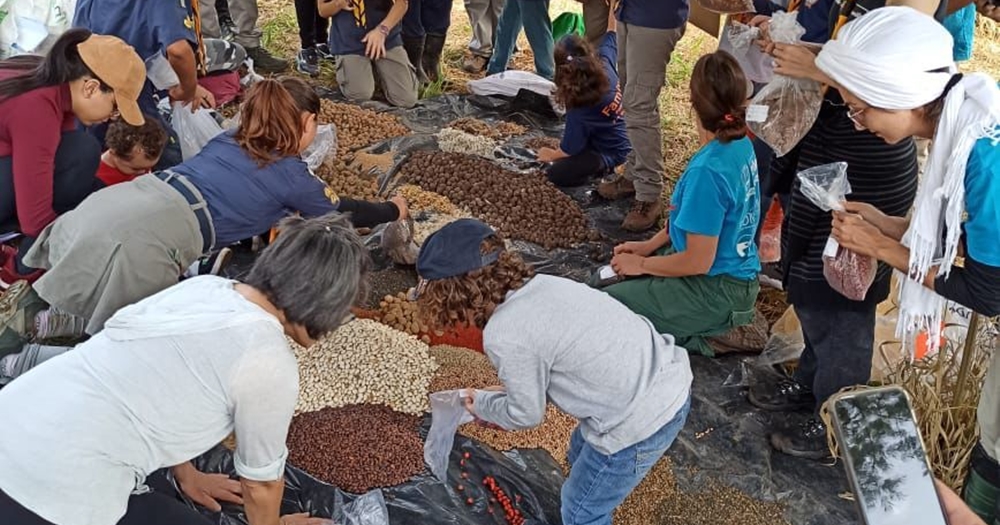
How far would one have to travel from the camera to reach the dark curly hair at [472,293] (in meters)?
2.12

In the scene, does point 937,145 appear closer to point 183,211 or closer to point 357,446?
point 357,446

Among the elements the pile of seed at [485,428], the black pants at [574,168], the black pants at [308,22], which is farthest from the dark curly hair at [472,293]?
the black pants at [308,22]

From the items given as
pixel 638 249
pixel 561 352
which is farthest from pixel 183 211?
pixel 638 249

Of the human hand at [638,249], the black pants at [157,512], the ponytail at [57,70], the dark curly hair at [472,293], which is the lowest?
the human hand at [638,249]

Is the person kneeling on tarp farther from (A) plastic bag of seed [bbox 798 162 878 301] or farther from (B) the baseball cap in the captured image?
(A) plastic bag of seed [bbox 798 162 878 301]

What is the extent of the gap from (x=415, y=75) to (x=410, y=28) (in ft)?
1.09

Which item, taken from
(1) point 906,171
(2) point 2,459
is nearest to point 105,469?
(2) point 2,459

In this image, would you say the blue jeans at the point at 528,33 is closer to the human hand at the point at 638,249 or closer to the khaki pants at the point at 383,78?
the khaki pants at the point at 383,78

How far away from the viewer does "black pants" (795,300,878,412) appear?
9.43ft

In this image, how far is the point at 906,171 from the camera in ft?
9.02

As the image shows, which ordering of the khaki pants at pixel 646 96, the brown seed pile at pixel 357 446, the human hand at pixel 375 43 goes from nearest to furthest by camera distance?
the brown seed pile at pixel 357 446 → the khaki pants at pixel 646 96 → the human hand at pixel 375 43

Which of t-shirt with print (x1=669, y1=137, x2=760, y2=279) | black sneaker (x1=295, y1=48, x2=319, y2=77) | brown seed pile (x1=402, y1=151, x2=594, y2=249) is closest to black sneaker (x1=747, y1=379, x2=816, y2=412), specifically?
t-shirt with print (x1=669, y1=137, x2=760, y2=279)

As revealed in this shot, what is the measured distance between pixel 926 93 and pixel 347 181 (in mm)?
2905

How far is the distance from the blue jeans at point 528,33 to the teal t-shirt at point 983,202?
13.6ft
